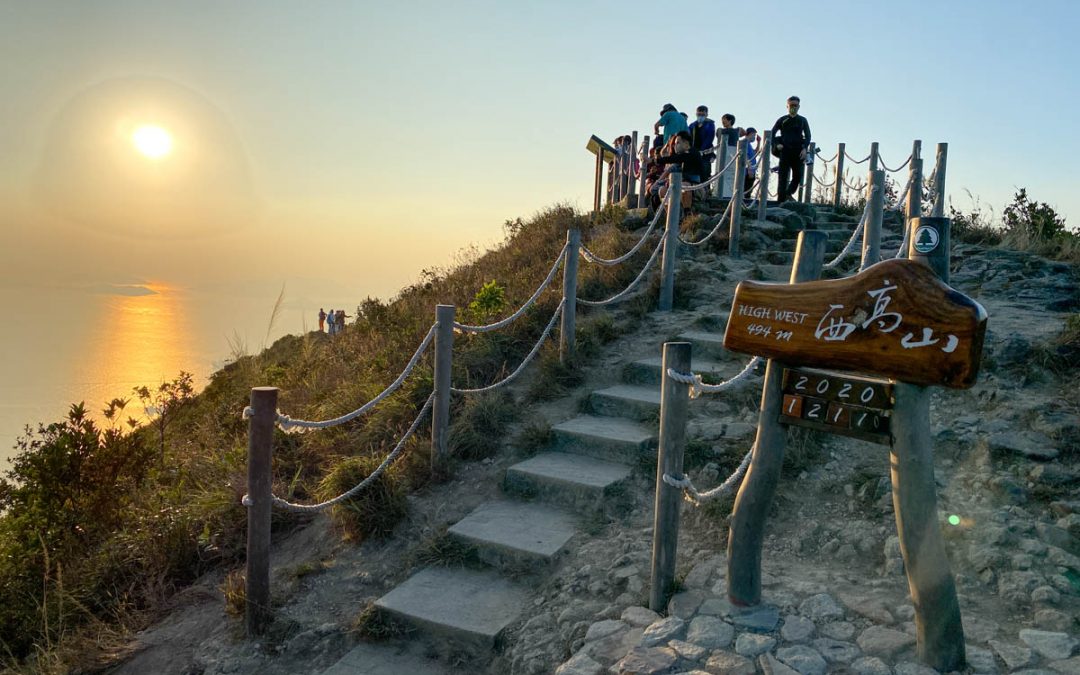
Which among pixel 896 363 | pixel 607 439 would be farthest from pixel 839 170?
pixel 896 363

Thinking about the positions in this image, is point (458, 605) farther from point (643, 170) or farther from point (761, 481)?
point (643, 170)

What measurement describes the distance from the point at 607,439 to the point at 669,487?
1761mm

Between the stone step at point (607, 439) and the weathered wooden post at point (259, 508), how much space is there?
2.34 meters

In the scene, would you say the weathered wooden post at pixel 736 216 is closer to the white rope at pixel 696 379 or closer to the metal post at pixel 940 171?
the metal post at pixel 940 171

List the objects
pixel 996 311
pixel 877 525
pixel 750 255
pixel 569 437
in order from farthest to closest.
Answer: pixel 750 255, pixel 996 311, pixel 569 437, pixel 877 525

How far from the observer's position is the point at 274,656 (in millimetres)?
4023

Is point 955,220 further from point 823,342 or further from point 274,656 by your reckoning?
point 274,656

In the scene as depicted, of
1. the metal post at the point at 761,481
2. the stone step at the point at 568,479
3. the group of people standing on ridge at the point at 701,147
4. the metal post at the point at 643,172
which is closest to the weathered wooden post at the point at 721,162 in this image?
the group of people standing on ridge at the point at 701,147

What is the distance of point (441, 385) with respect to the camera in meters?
5.48

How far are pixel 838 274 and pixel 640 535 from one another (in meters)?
5.60

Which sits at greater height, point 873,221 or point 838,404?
point 873,221

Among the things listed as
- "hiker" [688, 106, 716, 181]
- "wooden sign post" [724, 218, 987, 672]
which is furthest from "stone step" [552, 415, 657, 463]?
"hiker" [688, 106, 716, 181]

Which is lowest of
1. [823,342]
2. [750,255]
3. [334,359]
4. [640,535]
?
[640,535]

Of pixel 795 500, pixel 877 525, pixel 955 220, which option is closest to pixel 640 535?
pixel 795 500
